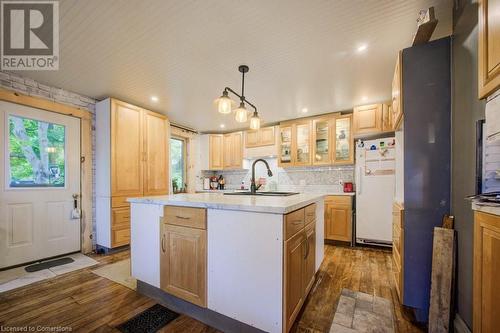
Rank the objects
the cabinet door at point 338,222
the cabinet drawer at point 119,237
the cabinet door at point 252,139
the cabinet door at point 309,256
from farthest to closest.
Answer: the cabinet door at point 252,139 < the cabinet door at point 338,222 < the cabinet drawer at point 119,237 < the cabinet door at point 309,256

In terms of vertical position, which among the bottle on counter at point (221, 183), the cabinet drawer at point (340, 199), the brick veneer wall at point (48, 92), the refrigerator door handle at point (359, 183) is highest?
the brick veneer wall at point (48, 92)

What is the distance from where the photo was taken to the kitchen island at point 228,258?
1.22 metres

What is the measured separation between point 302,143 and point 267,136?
2.58 feet

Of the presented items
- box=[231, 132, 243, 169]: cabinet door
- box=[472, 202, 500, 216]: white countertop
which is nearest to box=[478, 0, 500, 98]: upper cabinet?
box=[472, 202, 500, 216]: white countertop

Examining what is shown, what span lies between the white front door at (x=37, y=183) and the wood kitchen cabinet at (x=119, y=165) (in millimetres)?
Result: 318

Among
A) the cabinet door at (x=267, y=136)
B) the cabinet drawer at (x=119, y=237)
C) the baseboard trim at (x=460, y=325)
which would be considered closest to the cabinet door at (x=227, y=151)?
the cabinet door at (x=267, y=136)

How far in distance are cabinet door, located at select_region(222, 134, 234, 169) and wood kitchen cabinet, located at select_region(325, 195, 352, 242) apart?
2.38 metres

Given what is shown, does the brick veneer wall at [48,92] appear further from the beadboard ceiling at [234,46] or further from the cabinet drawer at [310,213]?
the cabinet drawer at [310,213]

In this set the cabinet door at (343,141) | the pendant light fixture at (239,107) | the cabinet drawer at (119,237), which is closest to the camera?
the pendant light fixture at (239,107)

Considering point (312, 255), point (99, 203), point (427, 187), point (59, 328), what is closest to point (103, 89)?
point (99, 203)

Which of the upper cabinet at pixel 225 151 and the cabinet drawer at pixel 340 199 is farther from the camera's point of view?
the upper cabinet at pixel 225 151

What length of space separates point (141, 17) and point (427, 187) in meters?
2.54

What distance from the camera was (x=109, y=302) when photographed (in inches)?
70.1

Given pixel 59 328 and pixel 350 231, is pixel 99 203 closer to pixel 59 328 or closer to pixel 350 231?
pixel 59 328
